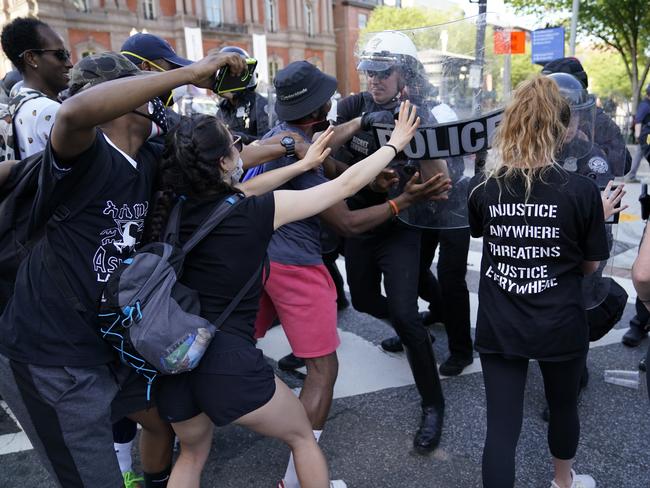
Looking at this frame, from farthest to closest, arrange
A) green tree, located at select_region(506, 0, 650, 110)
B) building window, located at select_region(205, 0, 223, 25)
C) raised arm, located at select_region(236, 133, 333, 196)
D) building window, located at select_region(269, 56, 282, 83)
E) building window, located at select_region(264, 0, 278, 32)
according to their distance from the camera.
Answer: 1. building window, located at select_region(264, 0, 278, 32)
2. building window, located at select_region(269, 56, 282, 83)
3. building window, located at select_region(205, 0, 223, 25)
4. green tree, located at select_region(506, 0, 650, 110)
5. raised arm, located at select_region(236, 133, 333, 196)

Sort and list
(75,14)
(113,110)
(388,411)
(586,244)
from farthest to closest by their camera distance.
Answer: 1. (75,14)
2. (388,411)
3. (586,244)
4. (113,110)

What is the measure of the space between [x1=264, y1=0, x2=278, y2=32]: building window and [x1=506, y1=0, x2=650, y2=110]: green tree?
2742cm

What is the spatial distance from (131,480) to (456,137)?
220cm

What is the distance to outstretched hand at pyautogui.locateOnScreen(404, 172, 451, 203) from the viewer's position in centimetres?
260

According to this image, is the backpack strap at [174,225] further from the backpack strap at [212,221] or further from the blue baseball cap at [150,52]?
the blue baseball cap at [150,52]

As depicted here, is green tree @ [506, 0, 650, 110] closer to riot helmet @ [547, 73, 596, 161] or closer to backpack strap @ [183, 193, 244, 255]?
riot helmet @ [547, 73, 596, 161]

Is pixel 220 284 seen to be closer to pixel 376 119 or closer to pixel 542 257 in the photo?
pixel 542 257

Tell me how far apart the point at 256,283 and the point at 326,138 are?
77cm

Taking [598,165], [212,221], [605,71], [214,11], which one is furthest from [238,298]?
[605,71]

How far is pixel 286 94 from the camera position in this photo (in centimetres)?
260

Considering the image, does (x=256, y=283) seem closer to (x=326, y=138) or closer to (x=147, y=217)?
(x=147, y=217)

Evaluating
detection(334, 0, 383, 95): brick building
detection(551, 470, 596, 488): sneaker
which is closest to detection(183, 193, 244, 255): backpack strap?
detection(551, 470, 596, 488): sneaker

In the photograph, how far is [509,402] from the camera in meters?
2.06

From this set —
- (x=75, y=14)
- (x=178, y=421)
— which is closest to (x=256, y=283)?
(x=178, y=421)
